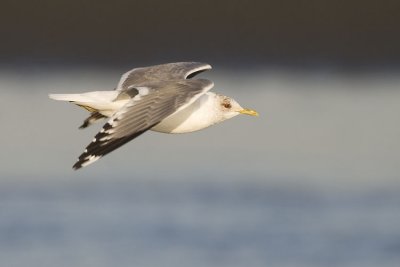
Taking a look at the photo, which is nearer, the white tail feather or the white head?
the white tail feather

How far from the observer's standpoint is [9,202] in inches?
536

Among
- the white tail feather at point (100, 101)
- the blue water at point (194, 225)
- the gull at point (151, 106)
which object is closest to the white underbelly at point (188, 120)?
the gull at point (151, 106)

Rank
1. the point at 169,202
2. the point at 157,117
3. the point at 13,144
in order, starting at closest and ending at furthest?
the point at 157,117, the point at 169,202, the point at 13,144

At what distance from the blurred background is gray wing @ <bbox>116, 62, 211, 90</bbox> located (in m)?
1.98

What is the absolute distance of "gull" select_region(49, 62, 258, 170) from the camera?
8102 millimetres

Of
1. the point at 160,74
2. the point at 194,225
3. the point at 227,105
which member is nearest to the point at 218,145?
the point at 194,225

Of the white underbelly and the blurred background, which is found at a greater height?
the white underbelly

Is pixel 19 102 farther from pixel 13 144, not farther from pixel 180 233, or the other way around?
pixel 180 233

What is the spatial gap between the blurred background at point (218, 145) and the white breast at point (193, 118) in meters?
2.32

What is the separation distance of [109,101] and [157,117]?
0.61 meters

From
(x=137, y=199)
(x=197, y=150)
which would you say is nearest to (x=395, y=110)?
(x=197, y=150)

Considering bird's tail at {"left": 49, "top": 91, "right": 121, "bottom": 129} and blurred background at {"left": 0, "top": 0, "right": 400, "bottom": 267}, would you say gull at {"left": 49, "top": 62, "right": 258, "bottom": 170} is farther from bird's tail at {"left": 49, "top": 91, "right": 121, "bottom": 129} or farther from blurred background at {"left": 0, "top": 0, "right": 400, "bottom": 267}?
blurred background at {"left": 0, "top": 0, "right": 400, "bottom": 267}

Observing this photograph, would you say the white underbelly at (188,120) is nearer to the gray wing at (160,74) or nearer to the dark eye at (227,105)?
the dark eye at (227,105)

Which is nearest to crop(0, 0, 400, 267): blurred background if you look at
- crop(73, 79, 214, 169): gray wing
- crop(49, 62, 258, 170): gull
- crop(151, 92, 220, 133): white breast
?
crop(49, 62, 258, 170): gull
